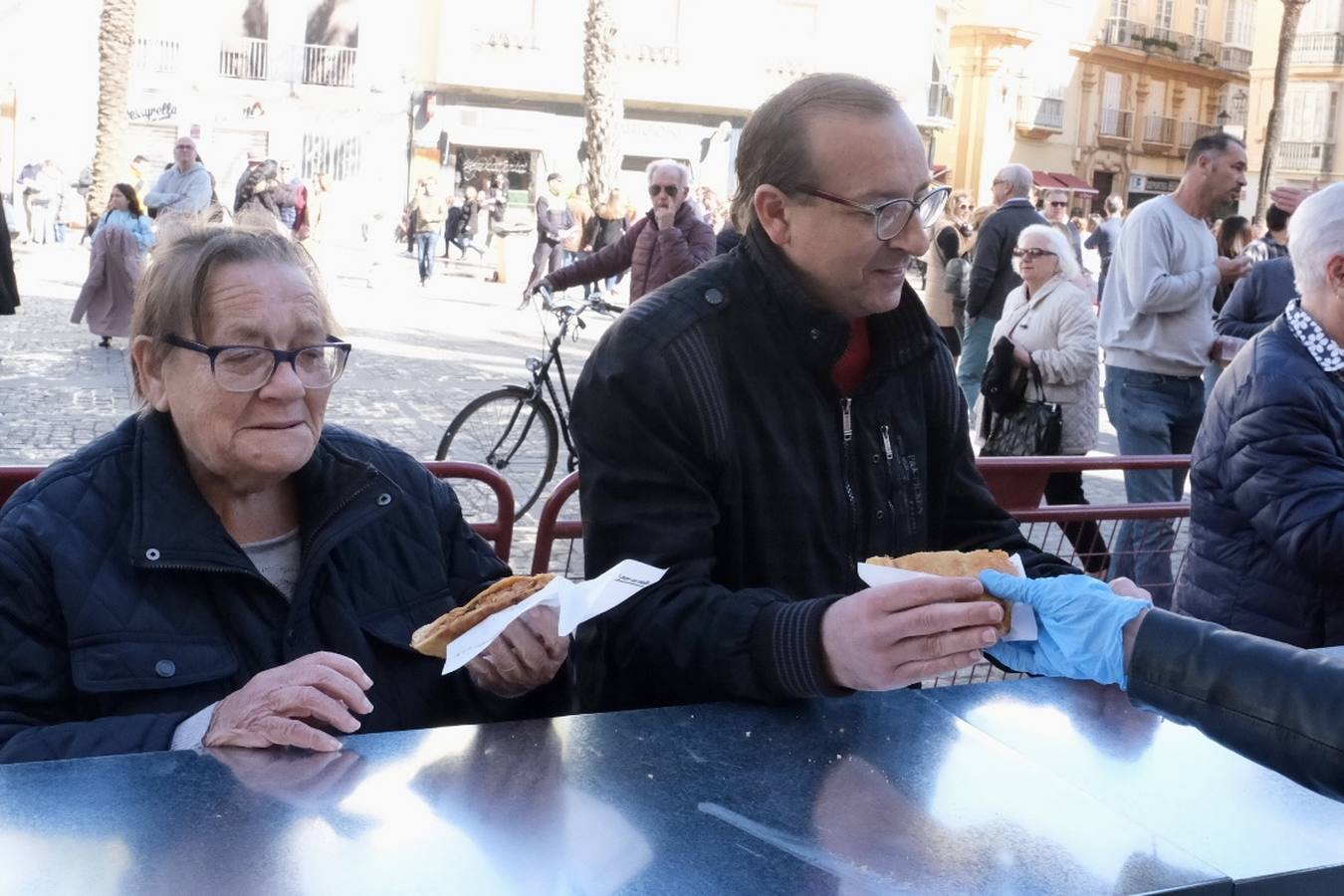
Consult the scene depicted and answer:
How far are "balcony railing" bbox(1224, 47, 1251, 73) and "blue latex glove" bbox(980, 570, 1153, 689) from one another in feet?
195

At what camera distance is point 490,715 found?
256 centimetres

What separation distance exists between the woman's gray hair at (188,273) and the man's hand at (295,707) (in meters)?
0.74

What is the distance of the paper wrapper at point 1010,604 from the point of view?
6.12ft

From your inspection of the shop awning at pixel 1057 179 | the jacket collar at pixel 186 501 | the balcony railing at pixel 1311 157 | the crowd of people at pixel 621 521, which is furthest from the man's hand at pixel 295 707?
the balcony railing at pixel 1311 157

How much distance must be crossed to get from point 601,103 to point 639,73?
16.1m

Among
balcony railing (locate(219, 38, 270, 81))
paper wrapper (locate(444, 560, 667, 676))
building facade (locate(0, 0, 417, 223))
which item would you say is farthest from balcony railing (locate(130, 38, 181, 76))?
paper wrapper (locate(444, 560, 667, 676))

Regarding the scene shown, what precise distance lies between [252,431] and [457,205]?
29.9 m

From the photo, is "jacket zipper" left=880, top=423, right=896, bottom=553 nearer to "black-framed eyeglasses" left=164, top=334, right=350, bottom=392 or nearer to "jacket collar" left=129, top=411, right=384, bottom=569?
"jacket collar" left=129, top=411, right=384, bottom=569

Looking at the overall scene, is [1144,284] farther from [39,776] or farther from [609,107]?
[609,107]

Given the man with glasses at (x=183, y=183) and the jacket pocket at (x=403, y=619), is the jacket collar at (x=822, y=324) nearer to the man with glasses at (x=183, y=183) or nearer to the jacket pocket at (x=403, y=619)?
the jacket pocket at (x=403, y=619)

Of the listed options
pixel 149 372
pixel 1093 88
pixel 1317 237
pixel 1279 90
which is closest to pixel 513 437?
pixel 1317 237

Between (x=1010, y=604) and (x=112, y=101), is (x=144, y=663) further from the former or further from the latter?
(x=112, y=101)

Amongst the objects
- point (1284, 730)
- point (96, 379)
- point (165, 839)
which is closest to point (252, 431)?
point (165, 839)

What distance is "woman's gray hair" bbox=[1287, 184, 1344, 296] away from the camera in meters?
3.57
